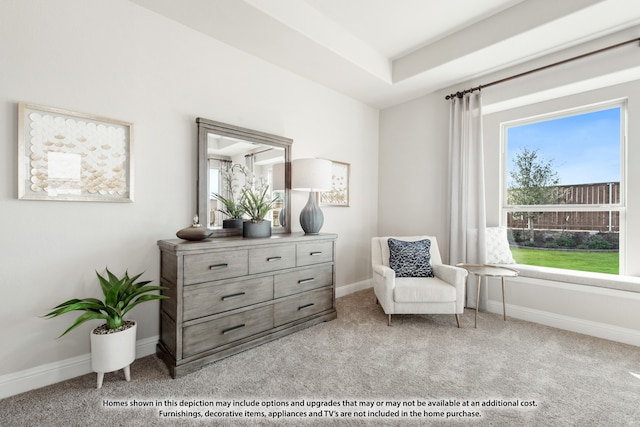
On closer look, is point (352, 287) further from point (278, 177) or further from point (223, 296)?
point (223, 296)

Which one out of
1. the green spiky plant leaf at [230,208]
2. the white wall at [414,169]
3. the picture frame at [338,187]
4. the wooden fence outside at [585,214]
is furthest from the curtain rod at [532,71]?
the green spiky plant leaf at [230,208]

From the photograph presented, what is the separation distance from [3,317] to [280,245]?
5.73ft

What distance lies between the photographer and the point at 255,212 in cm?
266

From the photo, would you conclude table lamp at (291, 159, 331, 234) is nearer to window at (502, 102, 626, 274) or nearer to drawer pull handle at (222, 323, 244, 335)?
drawer pull handle at (222, 323, 244, 335)

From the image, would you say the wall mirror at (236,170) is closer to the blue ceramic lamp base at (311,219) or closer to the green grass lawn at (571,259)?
the blue ceramic lamp base at (311,219)

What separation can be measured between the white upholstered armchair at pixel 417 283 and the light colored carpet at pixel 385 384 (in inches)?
8.9

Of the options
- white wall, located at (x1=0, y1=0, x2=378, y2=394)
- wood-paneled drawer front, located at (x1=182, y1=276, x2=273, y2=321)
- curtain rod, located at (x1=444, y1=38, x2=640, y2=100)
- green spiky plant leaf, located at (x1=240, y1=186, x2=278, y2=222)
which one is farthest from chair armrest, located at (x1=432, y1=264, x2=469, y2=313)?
white wall, located at (x1=0, y1=0, x2=378, y2=394)

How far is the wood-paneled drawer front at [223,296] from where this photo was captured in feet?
6.38

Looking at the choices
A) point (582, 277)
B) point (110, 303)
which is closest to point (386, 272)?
point (582, 277)

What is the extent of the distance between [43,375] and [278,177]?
2281 millimetres

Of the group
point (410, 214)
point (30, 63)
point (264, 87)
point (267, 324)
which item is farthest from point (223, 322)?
point (410, 214)

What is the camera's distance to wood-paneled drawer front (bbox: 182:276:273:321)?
195 centimetres

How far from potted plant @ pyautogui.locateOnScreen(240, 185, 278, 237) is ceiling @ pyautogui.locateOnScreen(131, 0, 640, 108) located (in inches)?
54.0

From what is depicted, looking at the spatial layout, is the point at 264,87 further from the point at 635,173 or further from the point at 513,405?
the point at 635,173
